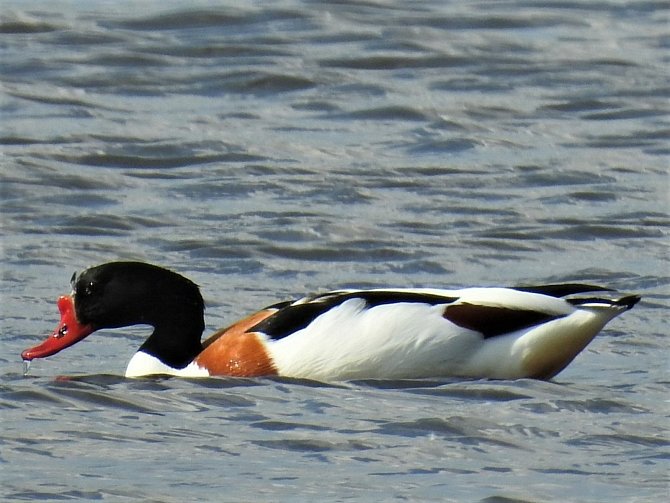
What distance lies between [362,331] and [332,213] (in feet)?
11.3

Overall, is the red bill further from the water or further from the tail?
the tail

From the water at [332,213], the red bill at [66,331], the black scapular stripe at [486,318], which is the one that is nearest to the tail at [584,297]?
the black scapular stripe at [486,318]

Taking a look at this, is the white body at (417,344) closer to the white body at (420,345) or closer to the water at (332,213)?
the white body at (420,345)

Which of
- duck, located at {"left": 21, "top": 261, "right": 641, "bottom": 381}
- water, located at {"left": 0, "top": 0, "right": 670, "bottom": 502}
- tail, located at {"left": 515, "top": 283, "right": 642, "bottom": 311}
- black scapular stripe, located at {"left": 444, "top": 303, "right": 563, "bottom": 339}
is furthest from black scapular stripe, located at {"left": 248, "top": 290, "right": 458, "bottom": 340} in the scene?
tail, located at {"left": 515, "top": 283, "right": 642, "bottom": 311}

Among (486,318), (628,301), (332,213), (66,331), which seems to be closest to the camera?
(628,301)

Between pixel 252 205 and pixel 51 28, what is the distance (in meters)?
6.14

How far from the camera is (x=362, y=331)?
26.5 feet

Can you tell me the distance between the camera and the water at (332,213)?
658cm

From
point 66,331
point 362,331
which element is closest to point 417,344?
point 362,331

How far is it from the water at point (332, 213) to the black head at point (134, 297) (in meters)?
0.27

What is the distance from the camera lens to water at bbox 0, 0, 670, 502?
6.58m

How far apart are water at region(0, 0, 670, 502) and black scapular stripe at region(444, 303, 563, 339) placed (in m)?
0.29

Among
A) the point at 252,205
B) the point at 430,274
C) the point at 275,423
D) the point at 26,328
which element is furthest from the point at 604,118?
the point at 275,423

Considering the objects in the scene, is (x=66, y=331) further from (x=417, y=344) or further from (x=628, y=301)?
(x=628, y=301)
